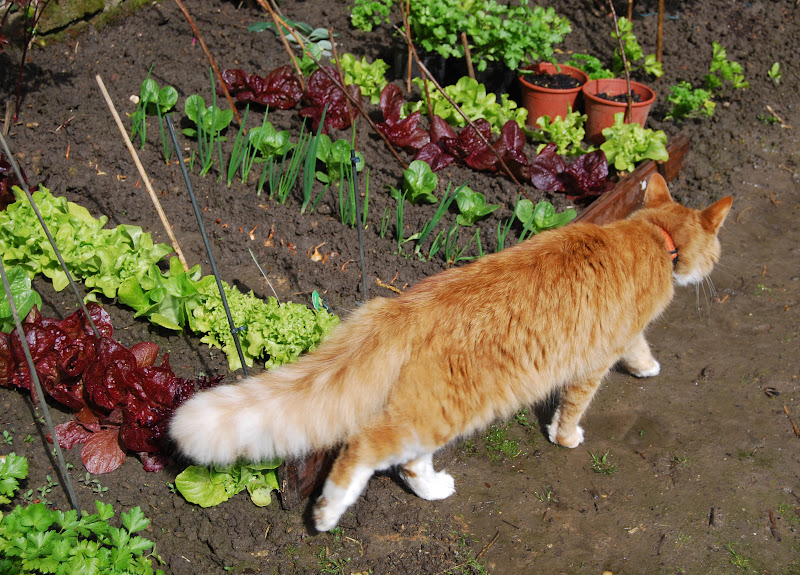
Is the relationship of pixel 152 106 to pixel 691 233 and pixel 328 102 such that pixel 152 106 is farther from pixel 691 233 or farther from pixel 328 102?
pixel 691 233

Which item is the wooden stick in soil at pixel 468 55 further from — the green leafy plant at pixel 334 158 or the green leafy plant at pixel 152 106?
the green leafy plant at pixel 152 106

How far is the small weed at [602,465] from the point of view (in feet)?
10.4

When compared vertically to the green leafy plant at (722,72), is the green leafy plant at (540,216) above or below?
below

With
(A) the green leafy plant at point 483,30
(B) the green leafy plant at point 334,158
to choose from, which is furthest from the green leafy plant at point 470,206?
(A) the green leafy plant at point 483,30

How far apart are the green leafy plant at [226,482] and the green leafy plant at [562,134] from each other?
11.0 ft

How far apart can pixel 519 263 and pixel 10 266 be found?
2.82 metres

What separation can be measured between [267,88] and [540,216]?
2302 mm

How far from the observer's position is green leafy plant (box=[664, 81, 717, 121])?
5.25 metres

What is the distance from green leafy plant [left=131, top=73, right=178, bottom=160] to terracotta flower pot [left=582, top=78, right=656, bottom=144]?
11.1 ft

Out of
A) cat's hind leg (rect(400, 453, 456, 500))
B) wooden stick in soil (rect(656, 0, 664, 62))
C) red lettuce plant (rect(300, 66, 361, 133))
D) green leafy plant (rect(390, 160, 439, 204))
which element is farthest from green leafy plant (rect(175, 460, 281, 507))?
wooden stick in soil (rect(656, 0, 664, 62))

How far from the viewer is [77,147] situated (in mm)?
4180

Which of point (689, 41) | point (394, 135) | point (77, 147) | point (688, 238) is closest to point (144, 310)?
point (77, 147)

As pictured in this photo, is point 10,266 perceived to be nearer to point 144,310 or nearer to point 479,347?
point 144,310

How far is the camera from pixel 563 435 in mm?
3246
